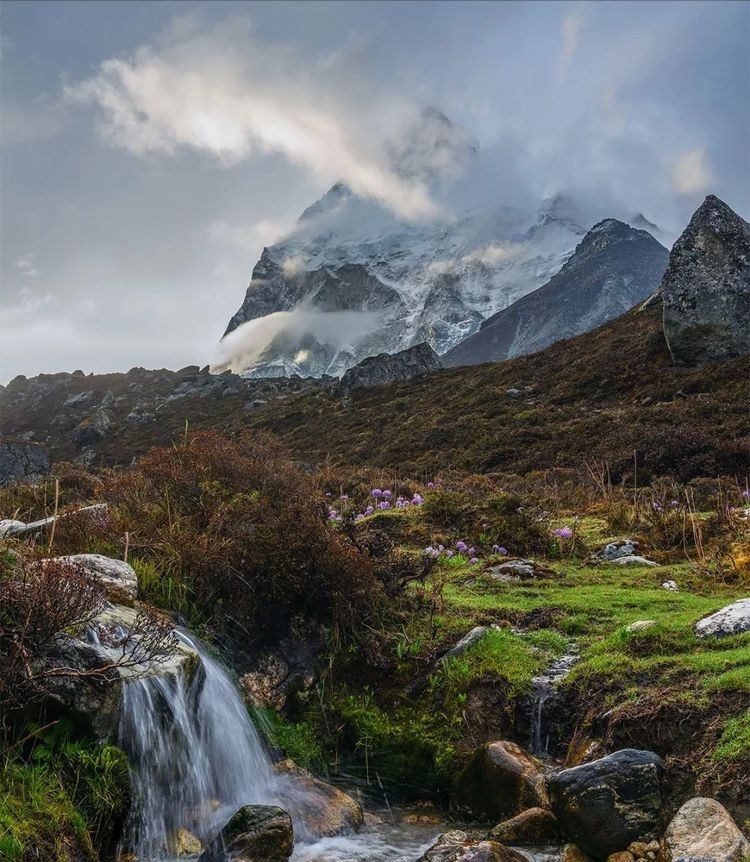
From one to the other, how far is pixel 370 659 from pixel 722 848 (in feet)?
12.3

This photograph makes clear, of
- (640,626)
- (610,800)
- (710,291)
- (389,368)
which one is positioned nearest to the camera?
(610,800)

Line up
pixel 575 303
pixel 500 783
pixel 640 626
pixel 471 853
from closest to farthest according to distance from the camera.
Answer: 1. pixel 471 853
2. pixel 500 783
3. pixel 640 626
4. pixel 575 303

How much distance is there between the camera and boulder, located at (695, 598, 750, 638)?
6.41 m

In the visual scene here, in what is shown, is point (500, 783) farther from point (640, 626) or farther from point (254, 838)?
point (640, 626)

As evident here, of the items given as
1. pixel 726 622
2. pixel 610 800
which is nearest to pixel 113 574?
pixel 610 800

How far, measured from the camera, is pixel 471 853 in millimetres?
4023

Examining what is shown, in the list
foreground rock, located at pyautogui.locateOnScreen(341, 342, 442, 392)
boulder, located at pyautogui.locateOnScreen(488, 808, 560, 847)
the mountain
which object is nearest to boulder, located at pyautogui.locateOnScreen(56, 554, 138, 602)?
boulder, located at pyautogui.locateOnScreen(488, 808, 560, 847)

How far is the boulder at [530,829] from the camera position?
15.0ft

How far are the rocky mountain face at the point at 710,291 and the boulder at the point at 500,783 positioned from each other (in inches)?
1096

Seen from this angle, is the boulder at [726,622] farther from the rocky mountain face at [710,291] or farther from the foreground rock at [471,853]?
the rocky mountain face at [710,291]

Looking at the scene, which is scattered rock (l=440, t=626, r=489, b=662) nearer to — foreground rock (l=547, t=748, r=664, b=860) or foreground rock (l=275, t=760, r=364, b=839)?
foreground rock (l=275, t=760, r=364, b=839)

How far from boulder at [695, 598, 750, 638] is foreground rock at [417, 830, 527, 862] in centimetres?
324

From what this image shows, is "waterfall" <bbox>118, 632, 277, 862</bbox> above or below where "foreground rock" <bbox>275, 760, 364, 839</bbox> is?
above

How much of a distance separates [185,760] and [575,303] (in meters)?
169
